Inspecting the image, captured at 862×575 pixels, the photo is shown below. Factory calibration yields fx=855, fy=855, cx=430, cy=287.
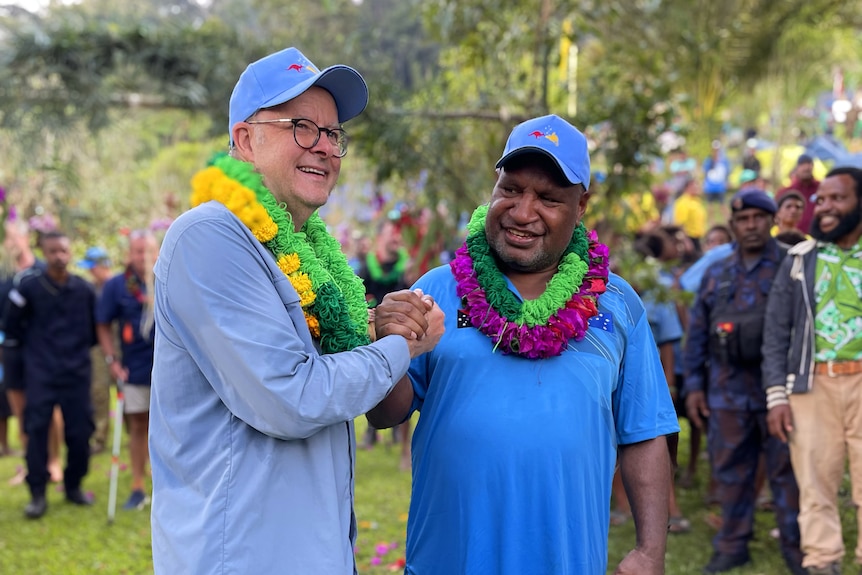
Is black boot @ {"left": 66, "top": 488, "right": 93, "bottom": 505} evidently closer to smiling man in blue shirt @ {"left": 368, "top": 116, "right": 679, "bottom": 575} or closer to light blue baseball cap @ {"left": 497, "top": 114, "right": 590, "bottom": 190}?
smiling man in blue shirt @ {"left": 368, "top": 116, "right": 679, "bottom": 575}

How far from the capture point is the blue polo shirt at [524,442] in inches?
101

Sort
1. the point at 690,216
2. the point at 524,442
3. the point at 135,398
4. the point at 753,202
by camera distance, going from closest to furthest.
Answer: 1. the point at 524,442
2. the point at 753,202
3. the point at 135,398
4. the point at 690,216

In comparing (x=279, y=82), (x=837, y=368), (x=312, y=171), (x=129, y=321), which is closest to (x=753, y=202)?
(x=837, y=368)

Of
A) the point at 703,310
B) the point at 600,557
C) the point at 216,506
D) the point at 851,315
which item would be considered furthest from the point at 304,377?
the point at 703,310

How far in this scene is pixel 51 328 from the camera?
7.78m

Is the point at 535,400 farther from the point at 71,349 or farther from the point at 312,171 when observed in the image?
the point at 71,349

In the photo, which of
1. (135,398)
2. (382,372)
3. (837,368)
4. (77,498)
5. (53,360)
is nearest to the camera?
(382,372)

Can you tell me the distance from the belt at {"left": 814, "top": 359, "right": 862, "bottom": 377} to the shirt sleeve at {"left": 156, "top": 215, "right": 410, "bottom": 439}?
383 cm

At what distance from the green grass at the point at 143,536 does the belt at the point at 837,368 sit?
1465mm

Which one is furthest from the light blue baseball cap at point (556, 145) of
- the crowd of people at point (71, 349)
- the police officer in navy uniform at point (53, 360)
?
the police officer in navy uniform at point (53, 360)

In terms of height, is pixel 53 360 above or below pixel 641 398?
below

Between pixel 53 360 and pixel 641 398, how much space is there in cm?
642

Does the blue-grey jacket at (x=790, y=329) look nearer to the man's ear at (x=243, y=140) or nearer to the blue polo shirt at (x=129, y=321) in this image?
the man's ear at (x=243, y=140)

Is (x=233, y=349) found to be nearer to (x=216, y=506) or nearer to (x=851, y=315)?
(x=216, y=506)
